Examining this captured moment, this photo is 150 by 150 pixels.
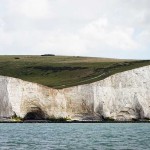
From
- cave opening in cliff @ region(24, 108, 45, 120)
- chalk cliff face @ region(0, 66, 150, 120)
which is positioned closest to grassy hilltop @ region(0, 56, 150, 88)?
chalk cliff face @ region(0, 66, 150, 120)

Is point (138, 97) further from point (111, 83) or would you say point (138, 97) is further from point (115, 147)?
point (115, 147)

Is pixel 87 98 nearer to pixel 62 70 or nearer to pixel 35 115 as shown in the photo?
pixel 35 115

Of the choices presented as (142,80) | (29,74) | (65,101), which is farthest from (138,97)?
(29,74)

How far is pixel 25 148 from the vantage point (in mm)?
48438

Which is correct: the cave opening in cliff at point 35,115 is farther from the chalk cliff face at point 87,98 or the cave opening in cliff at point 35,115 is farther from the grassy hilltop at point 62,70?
the grassy hilltop at point 62,70

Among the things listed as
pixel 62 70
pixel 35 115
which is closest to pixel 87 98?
pixel 35 115

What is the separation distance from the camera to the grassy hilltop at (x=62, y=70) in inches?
4673

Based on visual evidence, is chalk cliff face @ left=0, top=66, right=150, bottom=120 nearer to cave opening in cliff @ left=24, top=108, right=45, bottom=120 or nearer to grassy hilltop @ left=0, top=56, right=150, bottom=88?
cave opening in cliff @ left=24, top=108, right=45, bottom=120

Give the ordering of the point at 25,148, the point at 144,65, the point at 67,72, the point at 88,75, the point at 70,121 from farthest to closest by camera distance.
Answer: the point at 67,72
the point at 88,75
the point at 144,65
the point at 70,121
the point at 25,148

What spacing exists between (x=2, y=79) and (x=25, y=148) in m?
59.9

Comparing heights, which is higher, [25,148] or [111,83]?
[111,83]

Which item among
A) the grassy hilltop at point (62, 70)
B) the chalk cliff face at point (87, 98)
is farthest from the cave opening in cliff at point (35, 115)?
the grassy hilltop at point (62, 70)

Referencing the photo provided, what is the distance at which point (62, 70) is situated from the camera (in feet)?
461

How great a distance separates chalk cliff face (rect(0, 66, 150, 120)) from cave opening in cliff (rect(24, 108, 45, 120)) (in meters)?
0.44
